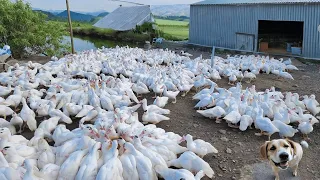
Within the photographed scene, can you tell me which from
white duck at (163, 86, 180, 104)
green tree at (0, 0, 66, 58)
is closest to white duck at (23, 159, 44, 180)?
white duck at (163, 86, 180, 104)

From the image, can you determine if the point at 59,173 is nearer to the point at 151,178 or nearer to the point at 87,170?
the point at 87,170

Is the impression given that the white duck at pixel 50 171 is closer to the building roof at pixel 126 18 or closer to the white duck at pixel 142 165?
the white duck at pixel 142 165

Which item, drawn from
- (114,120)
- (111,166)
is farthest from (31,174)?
(114,120)

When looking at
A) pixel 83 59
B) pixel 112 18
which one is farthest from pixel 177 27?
pixel 83 59

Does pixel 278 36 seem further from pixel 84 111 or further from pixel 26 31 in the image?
pixel 84 111

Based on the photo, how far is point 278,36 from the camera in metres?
18.4

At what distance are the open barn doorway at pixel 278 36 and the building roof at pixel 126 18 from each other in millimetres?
8874

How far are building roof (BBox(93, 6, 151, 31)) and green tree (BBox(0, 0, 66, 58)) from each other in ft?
28.2

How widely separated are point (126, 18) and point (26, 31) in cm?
1162

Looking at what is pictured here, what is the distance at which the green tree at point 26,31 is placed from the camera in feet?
48.5

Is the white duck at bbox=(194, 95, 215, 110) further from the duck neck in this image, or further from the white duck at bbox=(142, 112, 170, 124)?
the duck neck

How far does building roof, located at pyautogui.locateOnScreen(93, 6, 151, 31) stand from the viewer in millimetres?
24250

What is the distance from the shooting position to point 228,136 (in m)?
5.64

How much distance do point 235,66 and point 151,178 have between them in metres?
7.57
